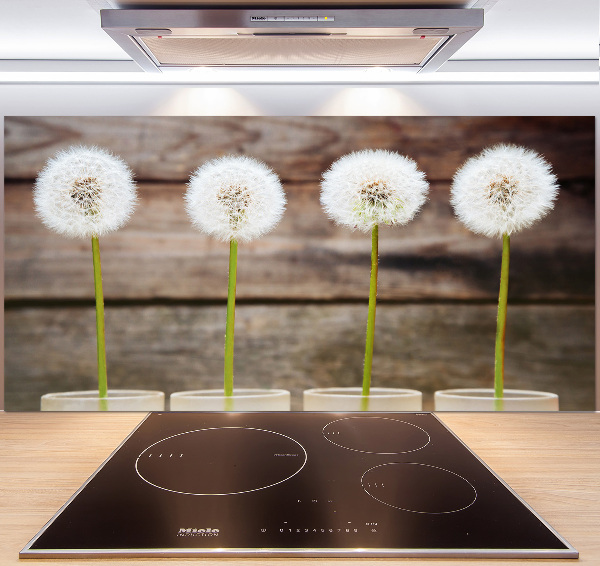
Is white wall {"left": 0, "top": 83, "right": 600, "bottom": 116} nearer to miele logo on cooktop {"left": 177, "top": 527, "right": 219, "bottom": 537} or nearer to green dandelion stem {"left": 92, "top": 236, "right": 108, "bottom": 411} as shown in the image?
green dandelion stem {"left": 92, "top": 236, "right": 108, "bottom": 411}

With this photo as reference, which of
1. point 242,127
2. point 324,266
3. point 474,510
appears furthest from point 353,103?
point 474,510

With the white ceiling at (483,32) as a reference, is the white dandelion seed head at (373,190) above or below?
below

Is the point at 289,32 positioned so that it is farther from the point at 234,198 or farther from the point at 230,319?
the point at 230,319

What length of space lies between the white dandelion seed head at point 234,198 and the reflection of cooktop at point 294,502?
847 millimetres

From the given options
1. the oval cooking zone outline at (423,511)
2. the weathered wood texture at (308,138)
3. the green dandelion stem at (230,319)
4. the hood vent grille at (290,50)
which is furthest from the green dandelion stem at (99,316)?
the oval cooking zone outline at (423,511)

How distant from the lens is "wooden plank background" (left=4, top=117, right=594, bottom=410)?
1.71 metres

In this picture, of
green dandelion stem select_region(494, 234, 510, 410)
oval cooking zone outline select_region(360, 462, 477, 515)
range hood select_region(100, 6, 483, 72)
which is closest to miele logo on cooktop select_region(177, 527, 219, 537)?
oval cooking zone outline select_region(360, 462, 477, 515)

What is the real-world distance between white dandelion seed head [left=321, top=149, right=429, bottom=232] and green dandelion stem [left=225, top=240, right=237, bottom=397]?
367 millimetres

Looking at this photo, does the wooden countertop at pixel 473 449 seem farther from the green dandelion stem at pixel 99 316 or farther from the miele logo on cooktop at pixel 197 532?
the green dandelion stem at pixel 99 316

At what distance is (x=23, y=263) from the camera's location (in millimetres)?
1715

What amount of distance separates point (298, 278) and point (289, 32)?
36.8 inches

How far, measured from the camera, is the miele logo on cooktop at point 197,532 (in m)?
0.58

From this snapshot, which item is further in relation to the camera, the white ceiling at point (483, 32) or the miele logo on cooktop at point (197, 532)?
the white ceiling at point (483, 32)

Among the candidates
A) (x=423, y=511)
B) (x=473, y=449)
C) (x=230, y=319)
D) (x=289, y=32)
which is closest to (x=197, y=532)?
(x=423, y=511)
